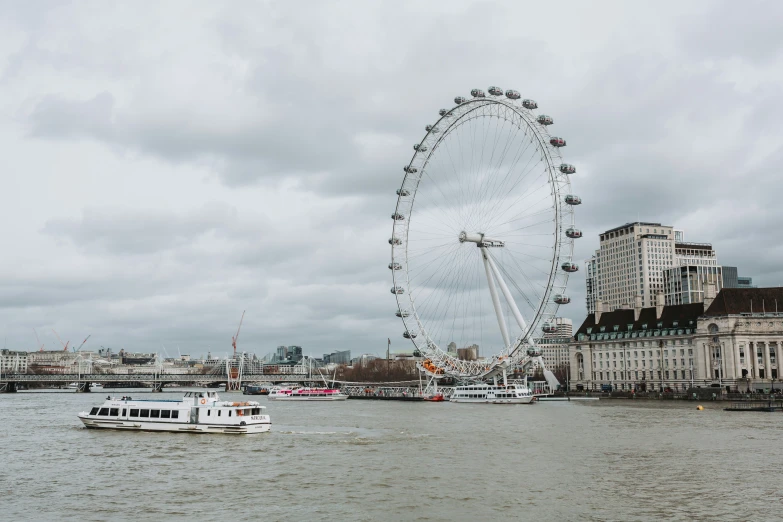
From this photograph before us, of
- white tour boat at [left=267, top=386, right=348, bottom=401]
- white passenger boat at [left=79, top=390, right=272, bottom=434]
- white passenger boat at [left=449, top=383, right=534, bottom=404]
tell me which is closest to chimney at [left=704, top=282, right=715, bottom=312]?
white passenger boat at [left=449, top=383, right=534, bottom=404]

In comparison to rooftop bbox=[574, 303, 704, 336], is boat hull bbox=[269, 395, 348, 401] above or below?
below

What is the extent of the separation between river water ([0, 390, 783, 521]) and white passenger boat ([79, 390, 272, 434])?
1352 mm

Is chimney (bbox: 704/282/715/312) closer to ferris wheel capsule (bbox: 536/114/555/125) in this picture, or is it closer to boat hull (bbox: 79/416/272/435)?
ferris wheel capsule (bbox: 536/114/555/125)

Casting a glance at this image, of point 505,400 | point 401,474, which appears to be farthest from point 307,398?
point 401,474

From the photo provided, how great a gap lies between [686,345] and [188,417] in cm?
9014

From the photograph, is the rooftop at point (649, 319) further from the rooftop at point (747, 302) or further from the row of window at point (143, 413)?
the row of window at point (143, 413)

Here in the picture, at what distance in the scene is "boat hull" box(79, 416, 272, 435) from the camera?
2174 inches

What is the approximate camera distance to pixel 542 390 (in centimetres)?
14288

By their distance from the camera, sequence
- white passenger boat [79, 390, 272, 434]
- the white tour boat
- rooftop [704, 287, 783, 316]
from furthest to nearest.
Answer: the white tour boat
rooftop [704, 287, 783, 316]
white passenger boat [79, 390, 272, 434]

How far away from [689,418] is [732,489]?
132 feet

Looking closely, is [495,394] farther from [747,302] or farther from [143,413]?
[143,413]

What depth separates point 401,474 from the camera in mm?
36500

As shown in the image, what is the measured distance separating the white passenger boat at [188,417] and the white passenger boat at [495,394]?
5352 cm

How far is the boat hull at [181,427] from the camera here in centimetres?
5522
